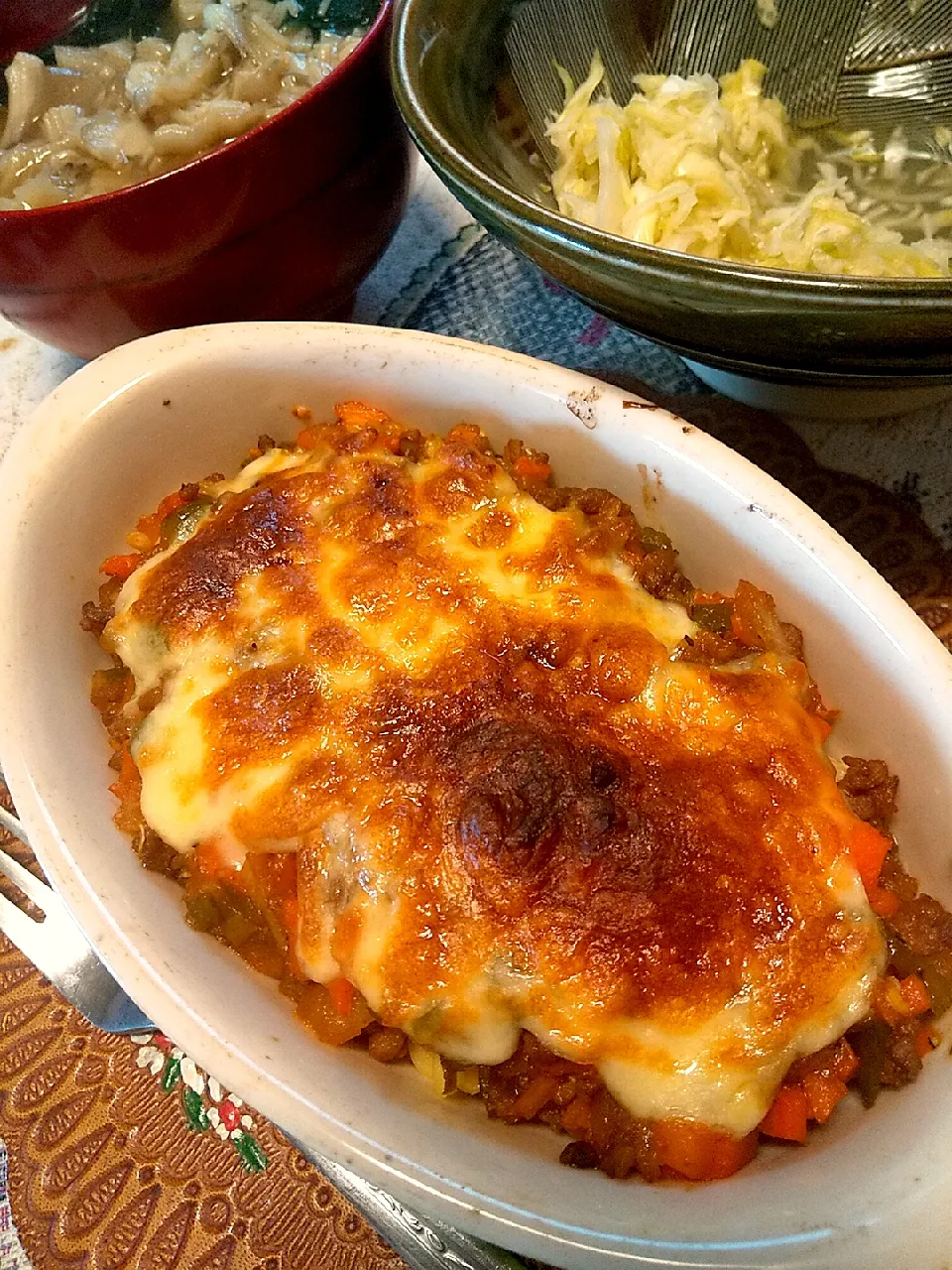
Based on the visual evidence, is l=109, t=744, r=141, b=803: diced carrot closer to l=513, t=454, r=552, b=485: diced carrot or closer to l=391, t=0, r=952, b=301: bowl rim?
l=513, t=454, r=552, b=485: diced carrot

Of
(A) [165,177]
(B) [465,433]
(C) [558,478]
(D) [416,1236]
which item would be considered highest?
(A) [165,177]

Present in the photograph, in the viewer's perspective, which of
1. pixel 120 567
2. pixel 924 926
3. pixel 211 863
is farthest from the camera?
pixel 120 567

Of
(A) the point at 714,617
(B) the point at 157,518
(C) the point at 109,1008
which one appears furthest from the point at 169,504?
(A) the point at 714,617

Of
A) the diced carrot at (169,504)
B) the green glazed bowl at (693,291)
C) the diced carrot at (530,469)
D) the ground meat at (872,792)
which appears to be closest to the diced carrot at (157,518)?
the diced carrot at (169,504)

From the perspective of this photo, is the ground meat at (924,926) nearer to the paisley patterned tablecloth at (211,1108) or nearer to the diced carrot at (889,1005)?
the diced carrot at (889,1005)

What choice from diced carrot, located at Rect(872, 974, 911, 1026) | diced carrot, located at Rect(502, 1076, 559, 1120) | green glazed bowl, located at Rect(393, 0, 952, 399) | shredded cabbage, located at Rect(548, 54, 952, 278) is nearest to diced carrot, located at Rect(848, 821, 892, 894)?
diced carrot, located at Rect(872, 974, 911, 1026)

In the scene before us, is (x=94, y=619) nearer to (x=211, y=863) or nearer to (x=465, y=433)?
(x=211, y=863)

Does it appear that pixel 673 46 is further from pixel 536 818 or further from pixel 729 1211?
pixel 729 1211
